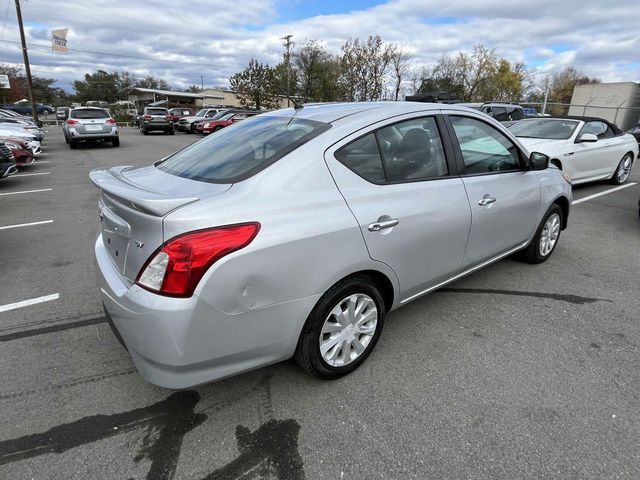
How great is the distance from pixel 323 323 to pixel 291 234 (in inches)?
23.9

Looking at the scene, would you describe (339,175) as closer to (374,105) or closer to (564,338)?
(374,105)

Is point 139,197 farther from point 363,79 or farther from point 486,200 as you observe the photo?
point 363,79

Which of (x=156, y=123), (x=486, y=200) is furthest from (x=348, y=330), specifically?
(x=156, y=123)

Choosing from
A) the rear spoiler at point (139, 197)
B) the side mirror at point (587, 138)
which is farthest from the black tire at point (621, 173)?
the rear spoiler at point (139, 197)

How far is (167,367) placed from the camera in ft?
6.39

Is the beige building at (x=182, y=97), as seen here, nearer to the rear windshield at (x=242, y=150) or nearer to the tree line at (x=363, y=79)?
the tree line at (x=363, y=79)

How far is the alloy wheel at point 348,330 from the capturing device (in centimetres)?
243

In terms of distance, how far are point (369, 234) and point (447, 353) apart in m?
1.14

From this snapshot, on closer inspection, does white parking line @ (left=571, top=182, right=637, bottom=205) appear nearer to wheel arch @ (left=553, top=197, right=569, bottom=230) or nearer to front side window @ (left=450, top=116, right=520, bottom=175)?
wheel arch @ (left=553, top=197, right=569, bottom=230)

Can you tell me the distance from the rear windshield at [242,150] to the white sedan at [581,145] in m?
6.33

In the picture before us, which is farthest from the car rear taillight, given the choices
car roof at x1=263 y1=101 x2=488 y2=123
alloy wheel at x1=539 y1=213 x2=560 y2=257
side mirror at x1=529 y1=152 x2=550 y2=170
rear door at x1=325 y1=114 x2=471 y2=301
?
alloy wheel at x1=539 y1=213 x2=560 y2=257

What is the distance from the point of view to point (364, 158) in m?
2.52

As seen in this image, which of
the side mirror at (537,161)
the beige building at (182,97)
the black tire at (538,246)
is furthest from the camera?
the beige building at (182,97)

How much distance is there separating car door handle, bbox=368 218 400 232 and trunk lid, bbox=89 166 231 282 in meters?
0.86
